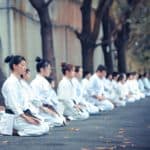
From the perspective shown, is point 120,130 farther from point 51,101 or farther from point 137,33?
point 137,33

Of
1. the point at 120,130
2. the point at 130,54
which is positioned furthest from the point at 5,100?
the point at 130,54

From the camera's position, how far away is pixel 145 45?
41.7m

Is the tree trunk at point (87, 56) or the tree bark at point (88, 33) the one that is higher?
the tree bark at point (88, 33)

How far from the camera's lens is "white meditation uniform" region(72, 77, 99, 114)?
18.3m

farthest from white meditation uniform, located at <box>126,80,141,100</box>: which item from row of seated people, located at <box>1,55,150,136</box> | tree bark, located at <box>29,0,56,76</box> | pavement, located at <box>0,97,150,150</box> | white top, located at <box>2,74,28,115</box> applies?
white top, located at <box>2,74,28,115</box>

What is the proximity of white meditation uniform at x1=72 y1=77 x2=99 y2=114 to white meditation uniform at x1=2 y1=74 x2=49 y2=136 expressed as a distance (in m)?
5.55

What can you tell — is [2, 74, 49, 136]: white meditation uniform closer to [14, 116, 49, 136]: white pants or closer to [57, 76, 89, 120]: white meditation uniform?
[14, 116, 49, 136]: white pants

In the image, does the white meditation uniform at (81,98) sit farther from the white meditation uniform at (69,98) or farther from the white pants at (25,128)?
the white pants at (25,128)

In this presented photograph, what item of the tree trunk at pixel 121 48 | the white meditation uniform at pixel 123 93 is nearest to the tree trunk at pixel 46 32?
the white meditation uniform at pixel 123 93

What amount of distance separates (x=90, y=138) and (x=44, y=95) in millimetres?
3031

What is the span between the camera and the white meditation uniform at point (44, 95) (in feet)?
47.1

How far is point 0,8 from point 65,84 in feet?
21.5

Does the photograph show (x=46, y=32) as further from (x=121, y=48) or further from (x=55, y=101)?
(x=121, y=48)

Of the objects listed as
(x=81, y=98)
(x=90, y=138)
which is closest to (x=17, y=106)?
(x=90, y=138)
